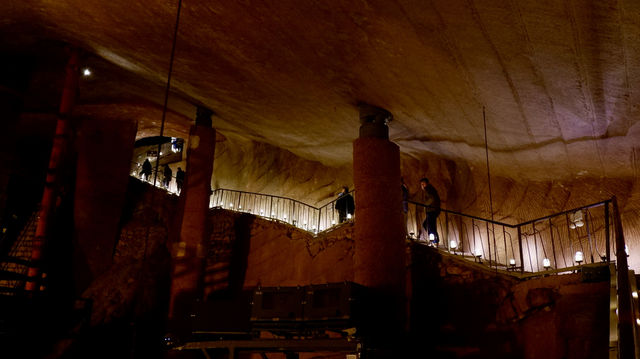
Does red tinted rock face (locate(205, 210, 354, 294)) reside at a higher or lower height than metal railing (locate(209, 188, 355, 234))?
lower

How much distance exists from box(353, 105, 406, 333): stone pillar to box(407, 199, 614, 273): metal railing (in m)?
1.44

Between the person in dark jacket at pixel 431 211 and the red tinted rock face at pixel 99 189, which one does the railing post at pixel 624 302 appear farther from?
the red tinted rock face at pixel 99 189

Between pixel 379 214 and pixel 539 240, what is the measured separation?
3966 mm

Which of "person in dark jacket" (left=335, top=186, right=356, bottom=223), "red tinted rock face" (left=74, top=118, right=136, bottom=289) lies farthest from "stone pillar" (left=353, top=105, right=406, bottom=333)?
"red tinted rock face" (left=74, top=118, right=136, bottom=289)

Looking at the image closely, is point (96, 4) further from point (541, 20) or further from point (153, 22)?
point (541, 20)

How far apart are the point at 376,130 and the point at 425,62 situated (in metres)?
2.21

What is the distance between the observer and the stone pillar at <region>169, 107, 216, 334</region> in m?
11.4

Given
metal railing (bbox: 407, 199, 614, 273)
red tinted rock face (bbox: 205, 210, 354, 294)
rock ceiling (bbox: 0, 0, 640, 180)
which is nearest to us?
rock ceiling (bbox: 0, 0, 640, 180)

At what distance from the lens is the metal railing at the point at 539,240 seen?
9384mm

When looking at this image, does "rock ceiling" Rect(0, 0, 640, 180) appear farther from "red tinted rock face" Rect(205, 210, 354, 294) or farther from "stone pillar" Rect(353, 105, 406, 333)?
"red tinted rock face" Rect(205, 210, 354, 294)

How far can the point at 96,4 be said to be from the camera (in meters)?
9.02

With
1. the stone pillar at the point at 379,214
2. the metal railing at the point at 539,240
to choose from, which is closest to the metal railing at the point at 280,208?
the metal railing at the point at 539,240

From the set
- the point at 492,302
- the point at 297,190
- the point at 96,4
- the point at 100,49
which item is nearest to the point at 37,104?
the point at 100,49

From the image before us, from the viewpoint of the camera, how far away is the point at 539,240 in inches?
412
